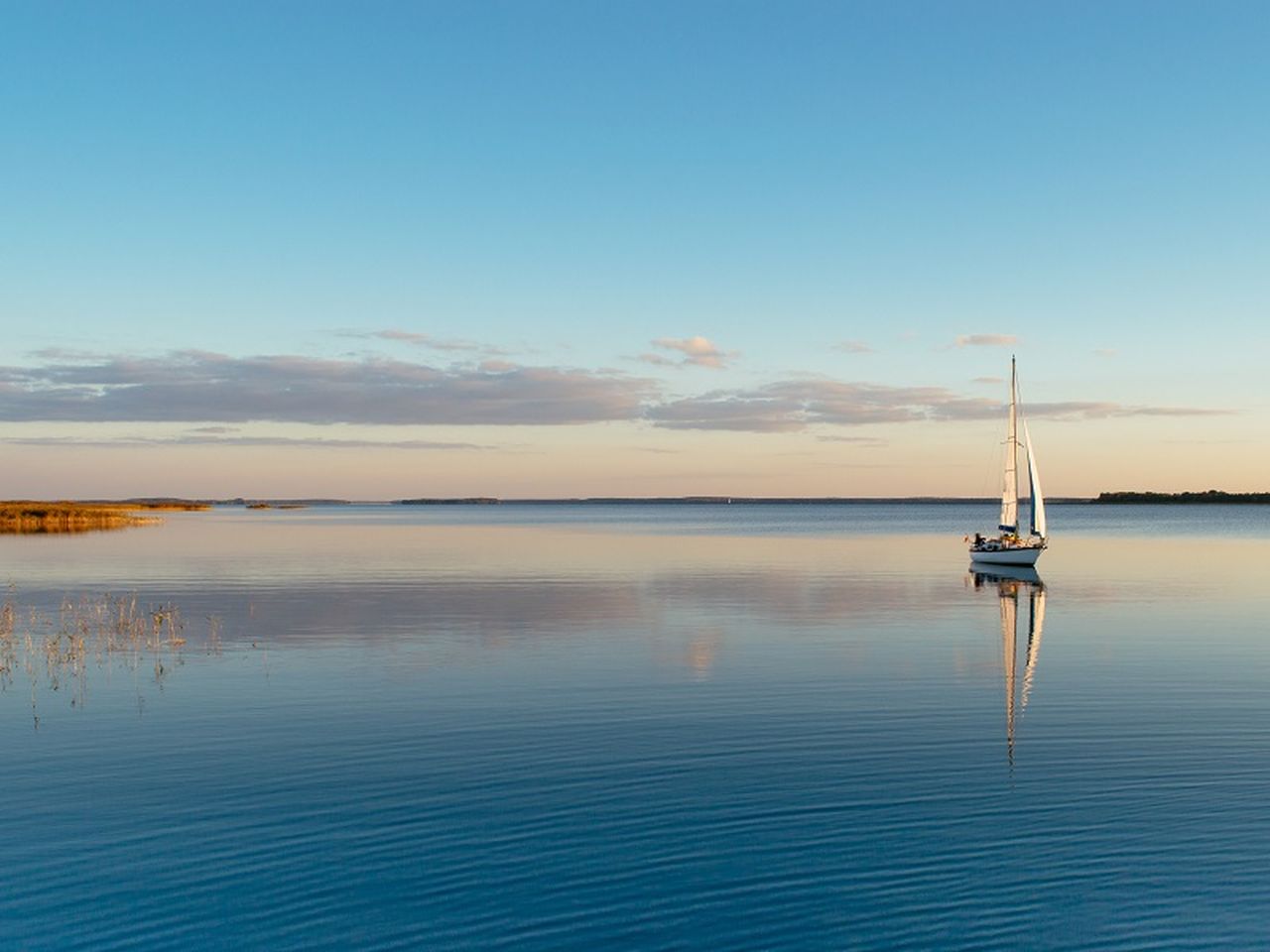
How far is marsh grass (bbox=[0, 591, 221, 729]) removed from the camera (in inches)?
1064

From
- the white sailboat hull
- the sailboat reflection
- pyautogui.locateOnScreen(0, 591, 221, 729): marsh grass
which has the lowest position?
the sailboat reflection

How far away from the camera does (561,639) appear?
34469 mm

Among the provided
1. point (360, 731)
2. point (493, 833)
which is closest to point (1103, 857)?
point (493, 833)

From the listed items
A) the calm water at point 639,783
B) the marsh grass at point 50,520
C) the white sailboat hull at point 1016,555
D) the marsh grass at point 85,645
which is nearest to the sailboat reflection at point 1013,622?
the calm water at point 639,783

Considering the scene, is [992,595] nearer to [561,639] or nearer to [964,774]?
[561,639]

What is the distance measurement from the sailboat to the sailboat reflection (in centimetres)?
87

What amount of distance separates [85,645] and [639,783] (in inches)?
865

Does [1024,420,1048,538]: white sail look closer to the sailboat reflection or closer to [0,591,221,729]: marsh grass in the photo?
the sailboat reflection

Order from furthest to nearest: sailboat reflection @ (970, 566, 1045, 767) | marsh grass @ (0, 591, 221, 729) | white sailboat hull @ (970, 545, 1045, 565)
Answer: white sailboat hull @ (970, 545, 1045, 565) < marsh grass @ (0, 591, 221, 729) < sailboat reflection @ (970, 566, 1045, 767)

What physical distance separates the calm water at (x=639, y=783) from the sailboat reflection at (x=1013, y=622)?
220 millimetres

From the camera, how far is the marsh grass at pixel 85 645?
27.0 metres

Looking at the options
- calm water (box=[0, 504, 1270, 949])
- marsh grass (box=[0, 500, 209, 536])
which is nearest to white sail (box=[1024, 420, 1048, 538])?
calm water (box=[0, 504, 1270, 949])

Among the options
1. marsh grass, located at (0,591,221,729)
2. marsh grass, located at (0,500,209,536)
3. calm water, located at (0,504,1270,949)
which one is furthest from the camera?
marsh grass, located at (0,500,209,536)

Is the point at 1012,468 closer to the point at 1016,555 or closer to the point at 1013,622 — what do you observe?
the point at 1016,555
